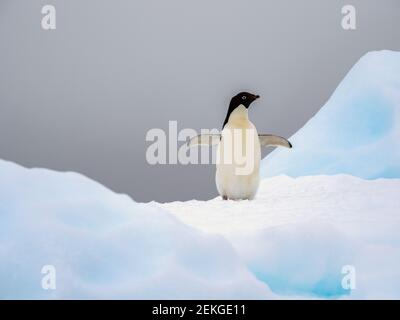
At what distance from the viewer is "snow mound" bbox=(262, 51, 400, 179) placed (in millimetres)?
1454

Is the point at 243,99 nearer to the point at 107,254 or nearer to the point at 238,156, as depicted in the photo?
the point at 238,156

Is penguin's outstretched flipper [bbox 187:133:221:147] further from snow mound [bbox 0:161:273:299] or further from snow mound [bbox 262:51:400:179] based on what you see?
snow mound [bbox 0:161:273:299]

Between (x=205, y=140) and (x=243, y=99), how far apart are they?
0.16 m

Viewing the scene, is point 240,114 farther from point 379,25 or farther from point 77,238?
point 77,238

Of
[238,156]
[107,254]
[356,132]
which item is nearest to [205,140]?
[238,156]

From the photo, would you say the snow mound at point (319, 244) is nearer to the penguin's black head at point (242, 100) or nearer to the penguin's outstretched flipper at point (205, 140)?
the penguin's outstretched flipper at point (205, 140)

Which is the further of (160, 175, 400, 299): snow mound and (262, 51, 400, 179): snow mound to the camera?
(262, 51, 400, 179): snow mound

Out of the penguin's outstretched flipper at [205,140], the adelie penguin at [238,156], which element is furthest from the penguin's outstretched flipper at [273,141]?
the penguin's outstretched flipper at [205,140]

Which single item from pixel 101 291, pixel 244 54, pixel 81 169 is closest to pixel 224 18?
pixel 244 54

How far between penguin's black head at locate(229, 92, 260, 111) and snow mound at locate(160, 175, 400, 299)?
1.31 ft

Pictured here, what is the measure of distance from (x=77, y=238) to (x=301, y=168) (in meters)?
0.91

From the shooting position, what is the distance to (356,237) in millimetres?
1018

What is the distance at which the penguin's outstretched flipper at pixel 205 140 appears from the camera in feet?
4.58

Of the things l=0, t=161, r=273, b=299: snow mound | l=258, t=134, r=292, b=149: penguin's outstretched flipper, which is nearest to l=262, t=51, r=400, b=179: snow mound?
l=258, t=134, r=292, b=149: penguin's outstretched flipper
